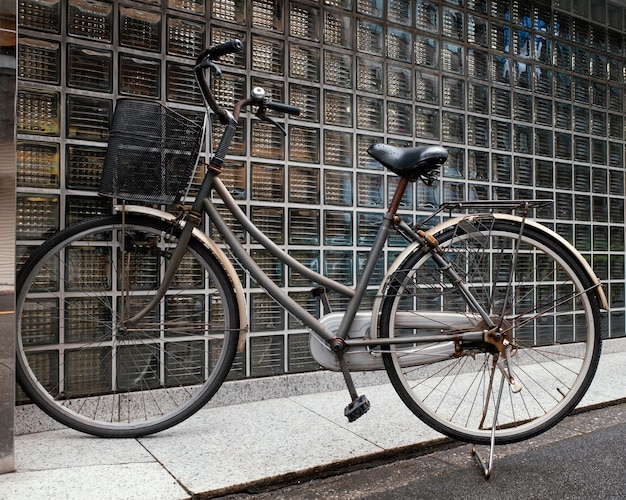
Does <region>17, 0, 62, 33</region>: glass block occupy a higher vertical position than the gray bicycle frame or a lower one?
higher

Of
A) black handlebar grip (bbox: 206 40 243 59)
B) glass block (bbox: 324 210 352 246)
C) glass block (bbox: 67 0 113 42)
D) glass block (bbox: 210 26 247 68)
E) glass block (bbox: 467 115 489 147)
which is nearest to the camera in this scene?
black handlebar grip (bbox: 206 40 243 59)

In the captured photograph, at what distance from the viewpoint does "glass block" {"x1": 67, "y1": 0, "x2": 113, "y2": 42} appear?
2.86 metres

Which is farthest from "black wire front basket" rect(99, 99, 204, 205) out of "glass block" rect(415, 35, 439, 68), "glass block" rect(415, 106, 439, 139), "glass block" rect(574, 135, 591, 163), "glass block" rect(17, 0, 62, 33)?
"glass block" rect(574, 135, 591, 163)

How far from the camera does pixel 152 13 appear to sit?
308cm

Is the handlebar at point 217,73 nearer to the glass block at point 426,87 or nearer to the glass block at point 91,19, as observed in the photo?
the glass block at point 91,19

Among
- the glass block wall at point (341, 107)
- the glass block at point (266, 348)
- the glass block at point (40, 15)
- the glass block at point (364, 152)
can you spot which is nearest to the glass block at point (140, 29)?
the glass block wall at point (341, 107)

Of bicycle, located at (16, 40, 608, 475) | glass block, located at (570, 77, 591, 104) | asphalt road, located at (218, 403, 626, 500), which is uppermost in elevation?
glass block, located at (570, 77, 591, 104)

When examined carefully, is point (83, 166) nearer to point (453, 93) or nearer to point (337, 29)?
point (337, 29)

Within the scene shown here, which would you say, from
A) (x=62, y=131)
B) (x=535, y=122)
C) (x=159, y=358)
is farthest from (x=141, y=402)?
(x=535, y=122)

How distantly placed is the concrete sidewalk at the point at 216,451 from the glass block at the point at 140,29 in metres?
2.00

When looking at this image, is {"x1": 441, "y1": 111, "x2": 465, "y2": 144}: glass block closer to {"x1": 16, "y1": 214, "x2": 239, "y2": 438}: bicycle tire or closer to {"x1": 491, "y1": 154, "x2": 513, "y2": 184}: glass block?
{"x1": 491, "y1": 154, "x2": 513, "y2": 184}: glass block

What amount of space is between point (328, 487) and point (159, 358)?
1.29 meters

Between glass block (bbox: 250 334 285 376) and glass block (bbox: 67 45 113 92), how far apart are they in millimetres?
1512

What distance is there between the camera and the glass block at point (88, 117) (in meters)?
2.88
